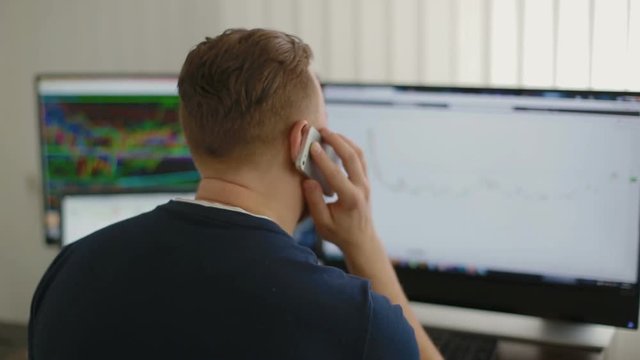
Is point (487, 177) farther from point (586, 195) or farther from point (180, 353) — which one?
point (180, 353)

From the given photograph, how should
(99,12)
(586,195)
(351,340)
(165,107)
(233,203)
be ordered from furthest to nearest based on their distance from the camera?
1. (99,12)
2. (165,107)
3. (586,195)
4. (233,203)
5. (351,340)

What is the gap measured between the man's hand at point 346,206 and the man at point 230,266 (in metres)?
0.07

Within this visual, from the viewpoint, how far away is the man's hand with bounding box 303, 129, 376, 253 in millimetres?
1194

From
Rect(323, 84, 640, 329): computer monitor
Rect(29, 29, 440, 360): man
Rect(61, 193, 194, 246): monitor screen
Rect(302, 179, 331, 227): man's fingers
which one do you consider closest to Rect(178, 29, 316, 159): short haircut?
Rect(29, 29, 440, 360): man

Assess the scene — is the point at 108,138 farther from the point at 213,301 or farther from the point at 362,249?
the point at 213,301

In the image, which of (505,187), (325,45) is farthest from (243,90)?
(325,45)

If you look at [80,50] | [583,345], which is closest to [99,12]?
[80,50]

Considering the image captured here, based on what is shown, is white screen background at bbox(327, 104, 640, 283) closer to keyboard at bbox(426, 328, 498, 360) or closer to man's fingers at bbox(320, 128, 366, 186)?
keyboard at bbox(426, 328, 498, 360)

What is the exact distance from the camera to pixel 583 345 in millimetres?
1585

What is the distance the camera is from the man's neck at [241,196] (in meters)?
1.02

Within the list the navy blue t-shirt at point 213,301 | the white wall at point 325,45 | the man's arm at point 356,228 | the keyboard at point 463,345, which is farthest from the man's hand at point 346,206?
the white wall at point 325,45

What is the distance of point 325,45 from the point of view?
1985 millimetres

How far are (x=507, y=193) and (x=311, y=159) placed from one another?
574mm

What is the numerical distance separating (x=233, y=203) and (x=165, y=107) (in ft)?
3.16
